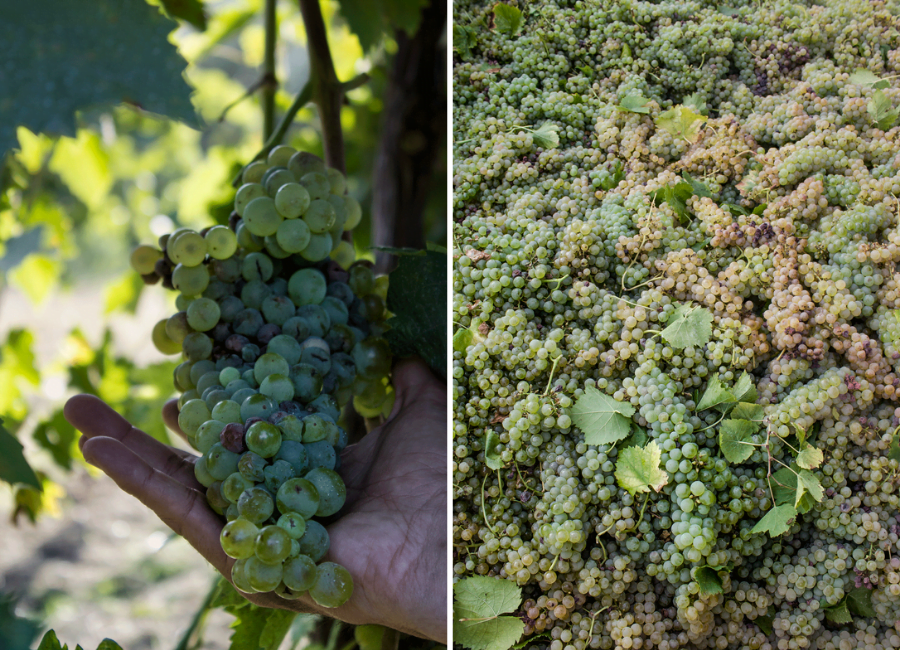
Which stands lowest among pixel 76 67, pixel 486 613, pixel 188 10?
pixel 486 613

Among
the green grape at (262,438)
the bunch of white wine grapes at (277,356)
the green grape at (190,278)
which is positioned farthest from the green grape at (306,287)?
the green grape at (262,438)

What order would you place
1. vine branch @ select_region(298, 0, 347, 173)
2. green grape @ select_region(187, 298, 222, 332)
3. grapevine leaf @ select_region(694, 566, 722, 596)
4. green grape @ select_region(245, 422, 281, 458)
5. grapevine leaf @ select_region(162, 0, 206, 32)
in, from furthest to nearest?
grapevine leaf @ select_region(162, 0, 206, 32) → vine branch @ select_region(298, 0, 347, 173) → green grape @ select_region(187, 298, 222, 332) → green grape @ select_region(245, 422, 281, 458) → grapevine leaf @ select_region(694, 566, 722, 596)

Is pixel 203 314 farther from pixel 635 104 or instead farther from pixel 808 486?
pixel 808 486

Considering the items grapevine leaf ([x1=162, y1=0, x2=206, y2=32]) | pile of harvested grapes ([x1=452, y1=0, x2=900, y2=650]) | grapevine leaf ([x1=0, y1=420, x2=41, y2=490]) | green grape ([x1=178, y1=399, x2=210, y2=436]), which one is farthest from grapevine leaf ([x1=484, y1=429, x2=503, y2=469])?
grapevine leaf ([x1=162, y1=0, x2=206, y2=32])

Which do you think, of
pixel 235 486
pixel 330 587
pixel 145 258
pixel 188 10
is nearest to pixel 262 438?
pixel 235 486

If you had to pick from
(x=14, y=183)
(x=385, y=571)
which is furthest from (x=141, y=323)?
(x=385, y=571)

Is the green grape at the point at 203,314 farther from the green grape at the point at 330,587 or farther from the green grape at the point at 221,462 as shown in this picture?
the green grape at the point at 330,587

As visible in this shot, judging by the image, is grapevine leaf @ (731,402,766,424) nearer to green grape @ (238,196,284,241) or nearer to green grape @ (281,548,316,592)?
green grape @ (281,548,316,592)
